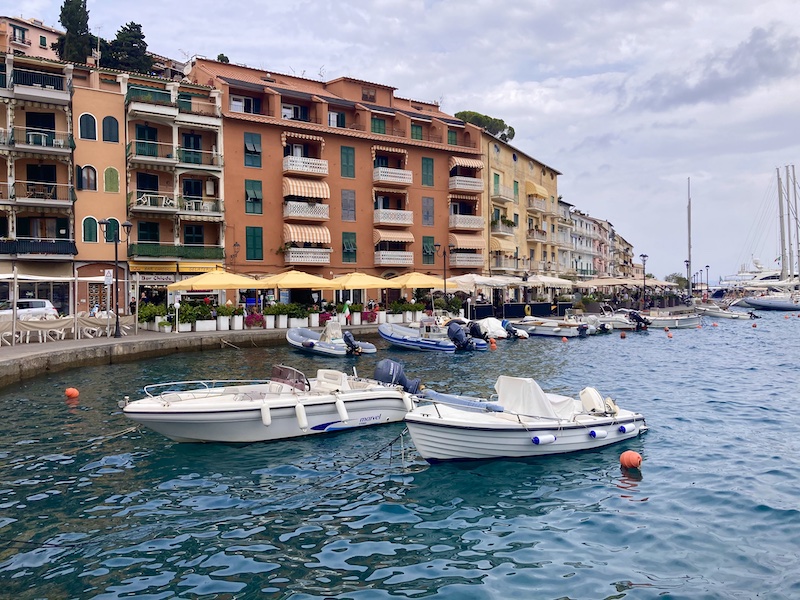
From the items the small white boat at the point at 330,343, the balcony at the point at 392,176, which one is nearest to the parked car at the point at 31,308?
the small white boat at the point at 330,343

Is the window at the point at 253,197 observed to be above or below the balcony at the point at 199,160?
below

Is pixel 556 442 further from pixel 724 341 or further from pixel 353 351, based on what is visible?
pixel 724 341

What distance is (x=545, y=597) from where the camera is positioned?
776cm

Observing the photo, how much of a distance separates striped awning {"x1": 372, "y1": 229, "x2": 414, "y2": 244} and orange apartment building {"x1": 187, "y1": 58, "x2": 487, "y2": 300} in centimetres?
12

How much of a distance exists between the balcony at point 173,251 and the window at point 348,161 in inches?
499

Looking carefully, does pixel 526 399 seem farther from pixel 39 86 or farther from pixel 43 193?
pixel 39 86

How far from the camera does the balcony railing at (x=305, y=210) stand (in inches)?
1838

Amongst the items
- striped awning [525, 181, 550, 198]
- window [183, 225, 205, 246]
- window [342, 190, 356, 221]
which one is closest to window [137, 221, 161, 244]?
window [183, 225, 205, 246]

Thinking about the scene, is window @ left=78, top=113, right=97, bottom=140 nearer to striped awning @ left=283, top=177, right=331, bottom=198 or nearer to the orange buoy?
striped awning @ left=283, top=177, right=331, bottom=198

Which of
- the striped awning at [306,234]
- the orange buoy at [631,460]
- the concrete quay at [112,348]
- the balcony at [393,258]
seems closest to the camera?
the orange buoy at [631,460]

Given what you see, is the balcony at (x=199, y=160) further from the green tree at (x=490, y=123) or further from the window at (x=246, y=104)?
the green tree at (x=490, y=123)

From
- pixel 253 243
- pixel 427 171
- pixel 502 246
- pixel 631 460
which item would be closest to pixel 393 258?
pixel 427 171

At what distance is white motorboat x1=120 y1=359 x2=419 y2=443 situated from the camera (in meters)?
13.4

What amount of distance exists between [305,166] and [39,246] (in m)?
18.8
